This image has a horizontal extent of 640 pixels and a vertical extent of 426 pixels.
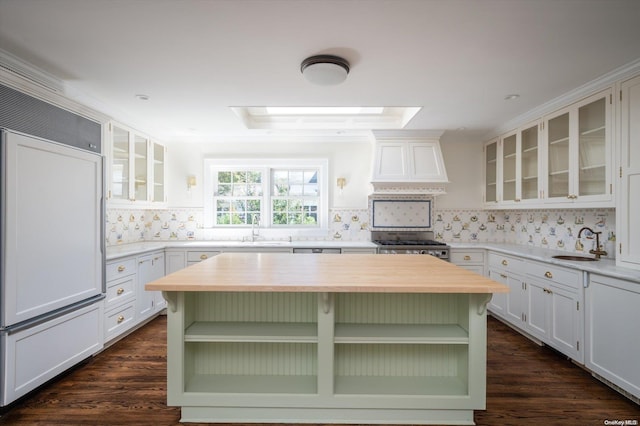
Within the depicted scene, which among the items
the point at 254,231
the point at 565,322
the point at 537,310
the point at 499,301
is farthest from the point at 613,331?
the point at 254,231

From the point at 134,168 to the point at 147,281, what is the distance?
1.35m

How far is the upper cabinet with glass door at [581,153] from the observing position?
8.10ft

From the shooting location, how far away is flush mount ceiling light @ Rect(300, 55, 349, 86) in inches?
83.4

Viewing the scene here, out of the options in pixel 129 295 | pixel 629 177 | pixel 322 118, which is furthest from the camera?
pixel 322 118

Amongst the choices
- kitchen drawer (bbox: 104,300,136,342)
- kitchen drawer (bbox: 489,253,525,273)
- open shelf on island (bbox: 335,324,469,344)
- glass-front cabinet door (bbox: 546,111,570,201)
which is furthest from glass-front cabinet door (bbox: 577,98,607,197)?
kitchen drawer (bbox: 104,300,136,342)

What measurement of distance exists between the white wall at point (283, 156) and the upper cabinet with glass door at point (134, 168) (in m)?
0.23

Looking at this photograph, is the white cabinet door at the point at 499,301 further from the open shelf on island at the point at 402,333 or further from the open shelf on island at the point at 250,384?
the open shelf on island at the point at 250,384

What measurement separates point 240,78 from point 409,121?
2.01 m

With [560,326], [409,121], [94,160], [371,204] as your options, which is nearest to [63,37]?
[94,160]

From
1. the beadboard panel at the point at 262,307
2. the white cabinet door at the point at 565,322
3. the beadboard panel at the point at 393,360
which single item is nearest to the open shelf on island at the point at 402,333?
the beadboard panel at the point at 393,360

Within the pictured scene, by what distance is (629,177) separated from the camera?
7.41 feet

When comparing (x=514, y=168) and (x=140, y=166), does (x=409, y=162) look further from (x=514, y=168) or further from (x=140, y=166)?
(x=140, y=166)

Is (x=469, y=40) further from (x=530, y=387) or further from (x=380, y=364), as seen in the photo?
(x=530, y=387)

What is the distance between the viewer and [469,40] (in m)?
1.91
